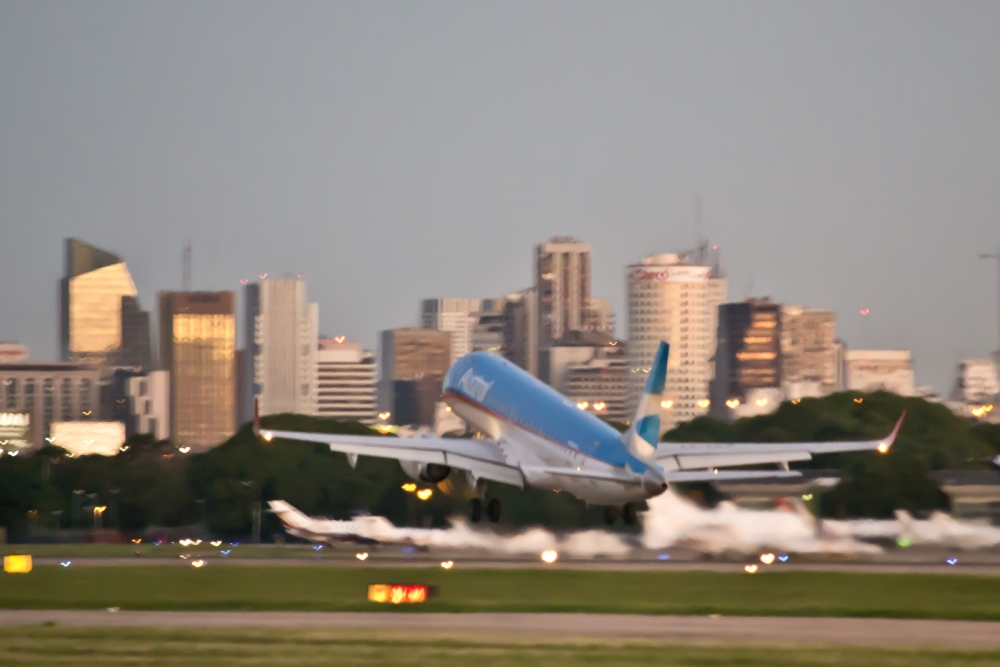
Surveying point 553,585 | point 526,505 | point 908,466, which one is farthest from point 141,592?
point 526,505

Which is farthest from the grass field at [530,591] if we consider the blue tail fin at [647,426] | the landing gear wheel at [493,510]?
the landing gear wheel at [493,510]

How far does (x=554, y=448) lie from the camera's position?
3250 inches

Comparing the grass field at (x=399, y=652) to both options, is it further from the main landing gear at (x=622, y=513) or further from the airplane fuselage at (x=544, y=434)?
the main landing gear at (x=622, y=513)

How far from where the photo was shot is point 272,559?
85.4m

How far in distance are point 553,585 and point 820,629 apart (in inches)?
692

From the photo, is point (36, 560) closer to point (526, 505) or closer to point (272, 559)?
point (272, 559)

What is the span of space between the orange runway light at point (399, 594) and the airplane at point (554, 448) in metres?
16.4

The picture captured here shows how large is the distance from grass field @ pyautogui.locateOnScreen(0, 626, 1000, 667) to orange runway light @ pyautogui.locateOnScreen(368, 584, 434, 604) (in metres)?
9.77

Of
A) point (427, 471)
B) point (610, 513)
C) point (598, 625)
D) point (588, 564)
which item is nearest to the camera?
point (598, 625)

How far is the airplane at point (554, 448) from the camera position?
7569cm

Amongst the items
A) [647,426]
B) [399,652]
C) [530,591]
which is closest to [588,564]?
[647,426]

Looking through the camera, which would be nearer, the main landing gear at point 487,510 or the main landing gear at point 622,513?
the main landing gear at point 622,513

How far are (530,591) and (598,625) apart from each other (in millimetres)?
13118

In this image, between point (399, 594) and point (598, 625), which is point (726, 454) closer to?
point (399, 594)
